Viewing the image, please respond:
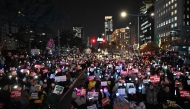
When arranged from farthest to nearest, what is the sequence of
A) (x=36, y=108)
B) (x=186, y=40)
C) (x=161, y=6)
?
(x=161, y=6)
(x=186, y=40)
(x=36, y=108)

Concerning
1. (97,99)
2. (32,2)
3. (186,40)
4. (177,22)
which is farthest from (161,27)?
(97,99)

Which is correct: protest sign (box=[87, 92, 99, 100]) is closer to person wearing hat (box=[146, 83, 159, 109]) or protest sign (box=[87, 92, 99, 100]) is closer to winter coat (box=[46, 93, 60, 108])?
winter coat (box=[46, 93, 60, 108])

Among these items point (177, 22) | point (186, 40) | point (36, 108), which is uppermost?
point (177, 22)

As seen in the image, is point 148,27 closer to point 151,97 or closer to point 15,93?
point 151,97

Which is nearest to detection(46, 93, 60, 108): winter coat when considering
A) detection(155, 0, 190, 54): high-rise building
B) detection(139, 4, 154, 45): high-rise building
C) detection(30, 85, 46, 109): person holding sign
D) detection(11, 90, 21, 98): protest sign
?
detection(30, 85, 46, 109): person holding sign

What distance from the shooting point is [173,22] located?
96188 millimetres

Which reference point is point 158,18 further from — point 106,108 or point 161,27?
point 106,108

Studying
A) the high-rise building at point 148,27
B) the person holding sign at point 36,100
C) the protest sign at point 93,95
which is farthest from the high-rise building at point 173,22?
the person holding sign at point 36,100

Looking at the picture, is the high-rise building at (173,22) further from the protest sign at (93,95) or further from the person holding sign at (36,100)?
the person holding sign at (36,100)

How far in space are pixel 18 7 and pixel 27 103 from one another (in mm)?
18482

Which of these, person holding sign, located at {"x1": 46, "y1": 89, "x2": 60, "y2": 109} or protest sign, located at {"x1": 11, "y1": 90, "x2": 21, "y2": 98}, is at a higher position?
protest sign, located at {"x1": 11, "y1": 90, "x2": 21, "y2": 98}

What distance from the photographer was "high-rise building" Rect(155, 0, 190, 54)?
74.9 m

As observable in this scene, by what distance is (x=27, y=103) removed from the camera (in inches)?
425

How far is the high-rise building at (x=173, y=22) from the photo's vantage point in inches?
2950
